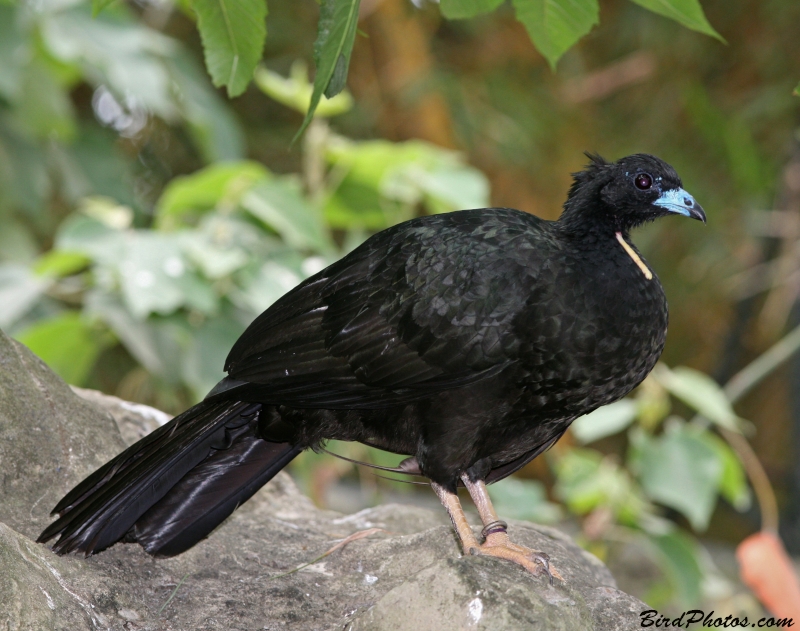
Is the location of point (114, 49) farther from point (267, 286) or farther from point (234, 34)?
point (234, 34)

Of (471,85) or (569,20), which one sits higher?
(569,20)

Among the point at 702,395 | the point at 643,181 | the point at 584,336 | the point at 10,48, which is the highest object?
the point at 643,181

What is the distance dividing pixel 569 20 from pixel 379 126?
4.89m

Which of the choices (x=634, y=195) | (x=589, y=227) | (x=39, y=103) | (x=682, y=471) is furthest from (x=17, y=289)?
(x=682, y=471)

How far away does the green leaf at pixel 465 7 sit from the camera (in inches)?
79.6

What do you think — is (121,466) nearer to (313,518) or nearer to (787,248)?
(313,518)

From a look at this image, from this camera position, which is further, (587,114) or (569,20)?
(587,114)

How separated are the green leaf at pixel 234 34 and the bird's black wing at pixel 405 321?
Answer: 0.79m

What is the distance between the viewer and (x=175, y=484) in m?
2.79

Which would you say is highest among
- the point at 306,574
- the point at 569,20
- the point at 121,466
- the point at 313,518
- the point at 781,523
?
the point at 569,20

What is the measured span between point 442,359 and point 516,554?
A: 552 mm

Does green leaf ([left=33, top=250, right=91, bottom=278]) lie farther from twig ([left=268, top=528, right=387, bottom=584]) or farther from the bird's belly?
the bird's belly

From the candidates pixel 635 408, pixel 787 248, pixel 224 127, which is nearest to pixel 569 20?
pixel 635 408

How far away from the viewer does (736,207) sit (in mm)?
7148
